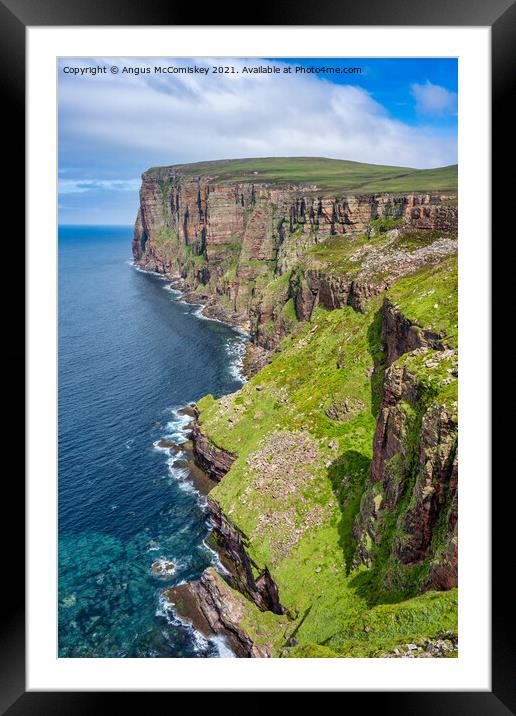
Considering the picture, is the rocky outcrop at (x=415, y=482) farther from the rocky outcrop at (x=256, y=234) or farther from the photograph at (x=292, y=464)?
the rocky outcrop at (x=256, y=234)

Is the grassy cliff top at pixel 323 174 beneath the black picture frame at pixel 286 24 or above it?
above

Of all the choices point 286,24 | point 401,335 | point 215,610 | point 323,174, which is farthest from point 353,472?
point 323,174

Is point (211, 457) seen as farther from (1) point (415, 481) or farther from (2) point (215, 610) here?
(1) point (415, 481)

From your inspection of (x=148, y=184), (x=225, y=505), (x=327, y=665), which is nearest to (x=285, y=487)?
(x=225, y=505)

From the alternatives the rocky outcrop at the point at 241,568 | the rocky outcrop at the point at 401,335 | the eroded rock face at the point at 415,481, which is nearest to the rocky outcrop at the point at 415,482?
the eroded rock face at the point at 415,481

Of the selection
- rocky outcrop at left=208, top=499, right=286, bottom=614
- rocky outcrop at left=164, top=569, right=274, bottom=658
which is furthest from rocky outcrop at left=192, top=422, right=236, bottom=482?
rocky outcrop at left=164, top=569, right=274, bottom=658
